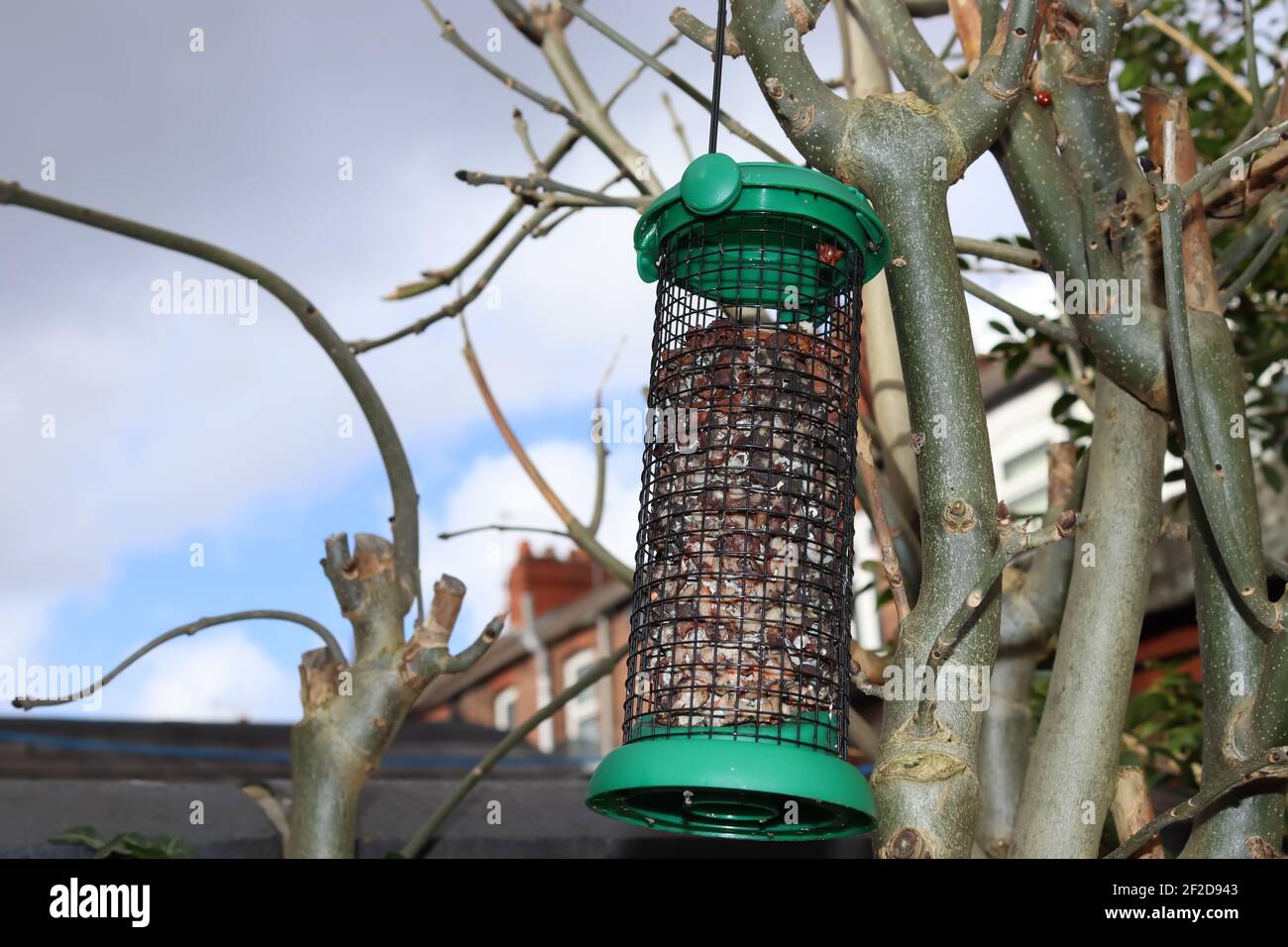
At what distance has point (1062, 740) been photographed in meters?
2.14

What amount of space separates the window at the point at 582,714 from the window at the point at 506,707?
1.85 feet

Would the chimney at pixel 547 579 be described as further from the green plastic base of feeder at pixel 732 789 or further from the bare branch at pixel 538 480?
the green plastic base of feeder at pixel 732 789

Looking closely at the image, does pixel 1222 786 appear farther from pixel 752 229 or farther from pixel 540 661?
pixel 540 661

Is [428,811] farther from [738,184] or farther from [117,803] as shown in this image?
[738,184]

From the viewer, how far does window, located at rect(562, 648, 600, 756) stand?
1417 cm

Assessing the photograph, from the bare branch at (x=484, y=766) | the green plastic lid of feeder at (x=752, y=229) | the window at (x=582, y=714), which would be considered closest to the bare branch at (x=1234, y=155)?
the green plastic lid of feeder at (x=752, y=229)

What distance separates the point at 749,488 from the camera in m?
1.94

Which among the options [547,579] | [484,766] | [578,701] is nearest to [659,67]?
[484,766]

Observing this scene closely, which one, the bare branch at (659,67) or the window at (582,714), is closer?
the bare branch at (659,67)

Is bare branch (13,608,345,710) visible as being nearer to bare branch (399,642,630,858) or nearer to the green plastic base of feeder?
bare branch (399,642,630,858)

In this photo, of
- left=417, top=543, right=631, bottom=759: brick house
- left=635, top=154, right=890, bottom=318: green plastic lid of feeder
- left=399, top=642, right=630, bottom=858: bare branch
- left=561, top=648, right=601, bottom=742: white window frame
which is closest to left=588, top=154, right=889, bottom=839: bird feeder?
left=635, top=154, right=890, bottom=318: green plastic lid of feeder

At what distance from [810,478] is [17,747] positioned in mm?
7089

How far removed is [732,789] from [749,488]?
1.46 feet

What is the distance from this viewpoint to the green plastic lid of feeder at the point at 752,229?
1795 mm
